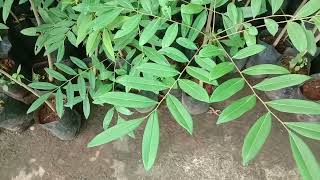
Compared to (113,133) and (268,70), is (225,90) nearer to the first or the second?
(268,70)

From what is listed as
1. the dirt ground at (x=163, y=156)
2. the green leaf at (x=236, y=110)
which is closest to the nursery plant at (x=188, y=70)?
the green leaf at (x=236, y=110)

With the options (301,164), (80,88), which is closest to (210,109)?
(80,88)

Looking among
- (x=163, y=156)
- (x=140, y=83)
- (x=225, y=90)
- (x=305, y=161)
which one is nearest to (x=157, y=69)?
(x=140, y=83)

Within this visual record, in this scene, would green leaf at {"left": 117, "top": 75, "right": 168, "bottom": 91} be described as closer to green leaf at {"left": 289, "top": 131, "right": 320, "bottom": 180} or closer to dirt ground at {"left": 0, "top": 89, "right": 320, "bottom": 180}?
green leaf at {"left": 289, "top": 131, "right": 320, "bottom": 180}

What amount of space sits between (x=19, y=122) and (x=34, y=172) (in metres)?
0.26

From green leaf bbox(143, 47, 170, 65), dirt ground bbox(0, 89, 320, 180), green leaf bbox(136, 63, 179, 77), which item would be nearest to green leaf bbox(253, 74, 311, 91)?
green leaf bbox(136, 63, 179, 77)

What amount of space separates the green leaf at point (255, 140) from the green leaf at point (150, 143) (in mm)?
176

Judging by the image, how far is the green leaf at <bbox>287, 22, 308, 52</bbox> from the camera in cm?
80

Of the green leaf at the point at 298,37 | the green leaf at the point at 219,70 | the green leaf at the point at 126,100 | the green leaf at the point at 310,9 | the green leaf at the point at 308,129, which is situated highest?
the green leaf at the point at 310,9

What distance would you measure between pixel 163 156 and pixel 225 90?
97cm

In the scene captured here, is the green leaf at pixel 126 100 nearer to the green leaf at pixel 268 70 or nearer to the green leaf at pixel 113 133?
the green leaf at pixel 113 133

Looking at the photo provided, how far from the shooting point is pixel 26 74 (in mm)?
1787

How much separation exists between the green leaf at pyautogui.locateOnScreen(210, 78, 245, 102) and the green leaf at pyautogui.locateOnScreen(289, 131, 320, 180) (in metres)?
0.17

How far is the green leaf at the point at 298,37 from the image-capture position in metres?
0.80
